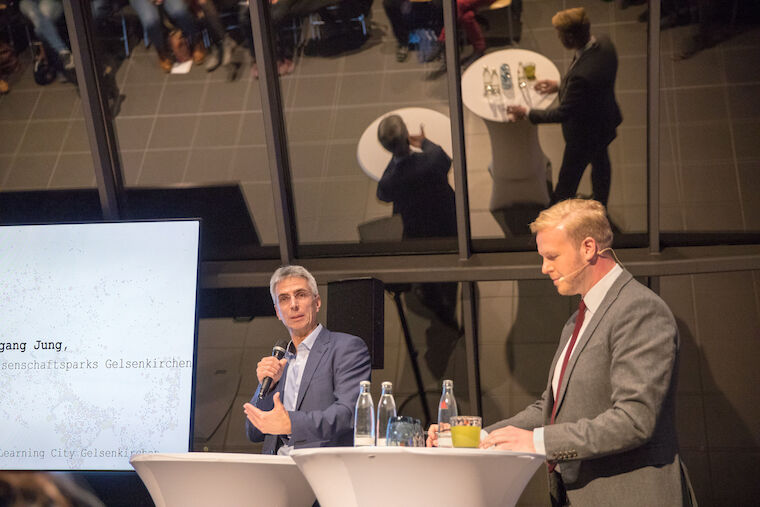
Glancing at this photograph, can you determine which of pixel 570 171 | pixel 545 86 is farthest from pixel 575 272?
pixel 545 86

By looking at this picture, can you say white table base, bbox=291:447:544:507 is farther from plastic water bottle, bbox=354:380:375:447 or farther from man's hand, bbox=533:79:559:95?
man's hand, bbox=533:79:559:95

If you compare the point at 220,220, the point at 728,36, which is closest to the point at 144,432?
the point at 220,220

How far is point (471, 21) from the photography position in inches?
216

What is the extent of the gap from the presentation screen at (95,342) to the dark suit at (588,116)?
2.22 m

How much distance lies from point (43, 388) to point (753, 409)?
396 cm

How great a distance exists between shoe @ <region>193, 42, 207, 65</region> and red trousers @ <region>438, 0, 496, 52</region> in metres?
1.57

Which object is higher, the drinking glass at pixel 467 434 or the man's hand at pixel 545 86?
the man's hand at pixel 545 86

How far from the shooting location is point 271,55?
5812 mm

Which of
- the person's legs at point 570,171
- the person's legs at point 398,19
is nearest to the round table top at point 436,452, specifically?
the person's legs at point 570,171

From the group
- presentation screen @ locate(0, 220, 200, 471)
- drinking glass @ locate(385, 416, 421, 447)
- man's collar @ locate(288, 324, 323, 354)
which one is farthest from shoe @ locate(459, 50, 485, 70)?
drinking glass @ locate(385, 416, 421, 447)

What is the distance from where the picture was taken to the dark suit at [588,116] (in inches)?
214

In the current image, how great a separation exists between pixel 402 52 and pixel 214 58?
48.5 inches

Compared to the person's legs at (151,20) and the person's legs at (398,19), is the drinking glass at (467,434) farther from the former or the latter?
the person's legs at (151,20)

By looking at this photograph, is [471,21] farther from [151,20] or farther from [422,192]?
[151,20]
